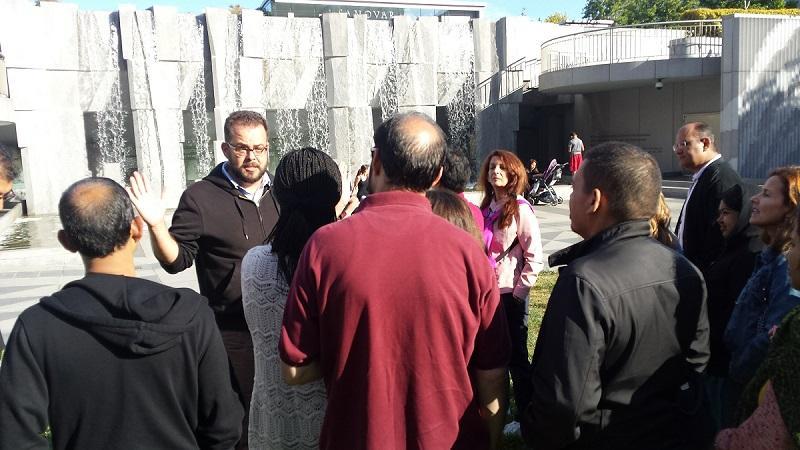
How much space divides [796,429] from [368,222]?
4.05 ft

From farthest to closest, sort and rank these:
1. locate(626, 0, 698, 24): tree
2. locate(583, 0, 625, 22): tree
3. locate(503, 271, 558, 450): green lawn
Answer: locate(583, 0, 625, 22): tree → locate(626, 0, 698, 24): tree → locate(503, 271, 558, 450): green lawn

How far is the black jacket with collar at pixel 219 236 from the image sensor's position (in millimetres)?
2979

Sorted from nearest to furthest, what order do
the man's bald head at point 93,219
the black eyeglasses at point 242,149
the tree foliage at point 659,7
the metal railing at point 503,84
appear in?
the man's bald head at point 93,219 < the black eyeglasses at point 242,149 < the metal railing at point 503,84 < the tree foliage at point 659,7

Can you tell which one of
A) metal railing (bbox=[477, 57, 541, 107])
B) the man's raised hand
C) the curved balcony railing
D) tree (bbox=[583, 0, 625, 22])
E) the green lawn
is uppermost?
tree (bbox=[583, 0, 625, 22])

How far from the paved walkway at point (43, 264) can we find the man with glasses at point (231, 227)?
13.7 feet

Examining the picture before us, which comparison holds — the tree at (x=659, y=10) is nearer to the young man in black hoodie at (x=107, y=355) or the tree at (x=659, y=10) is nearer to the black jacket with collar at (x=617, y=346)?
the black jacket with collar at (x=617, y=346)

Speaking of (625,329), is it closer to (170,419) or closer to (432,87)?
(170,419)

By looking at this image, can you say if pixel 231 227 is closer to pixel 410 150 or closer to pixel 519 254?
pixel 410 150

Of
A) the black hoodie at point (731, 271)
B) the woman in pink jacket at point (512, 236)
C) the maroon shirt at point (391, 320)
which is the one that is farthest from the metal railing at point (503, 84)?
the maroon shirt at point (391, 320)

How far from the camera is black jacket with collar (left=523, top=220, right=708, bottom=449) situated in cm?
185

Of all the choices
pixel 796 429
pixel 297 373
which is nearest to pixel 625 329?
pixel 796 429

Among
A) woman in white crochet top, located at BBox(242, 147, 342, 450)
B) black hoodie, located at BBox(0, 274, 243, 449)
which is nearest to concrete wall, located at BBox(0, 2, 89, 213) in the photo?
woman in white crochet top, located at BBox(242, 147, 342, 450)

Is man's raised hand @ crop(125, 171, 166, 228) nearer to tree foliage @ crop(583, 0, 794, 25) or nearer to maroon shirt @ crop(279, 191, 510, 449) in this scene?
maroon shirt @ crop(279, 191, 510, 449)

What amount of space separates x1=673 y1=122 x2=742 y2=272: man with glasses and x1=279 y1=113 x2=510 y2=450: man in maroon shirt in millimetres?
2612
